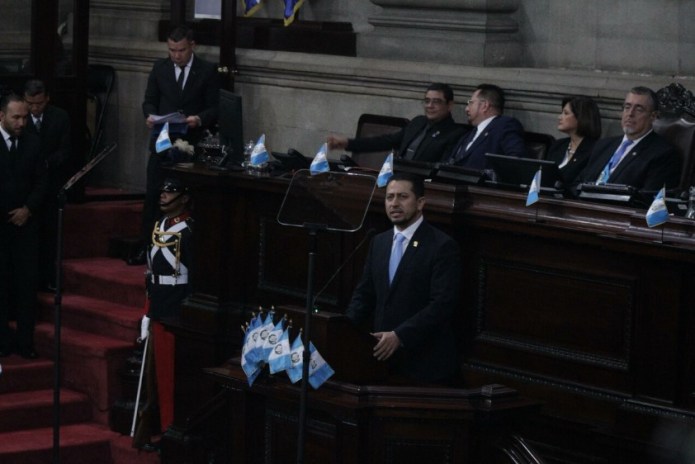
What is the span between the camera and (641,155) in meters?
8.82

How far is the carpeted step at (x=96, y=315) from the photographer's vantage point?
11734 mm

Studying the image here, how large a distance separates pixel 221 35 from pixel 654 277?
5.94m

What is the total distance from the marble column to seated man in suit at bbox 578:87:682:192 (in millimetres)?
2626

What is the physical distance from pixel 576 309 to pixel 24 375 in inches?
185

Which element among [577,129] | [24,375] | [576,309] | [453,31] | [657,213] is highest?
[453,31]

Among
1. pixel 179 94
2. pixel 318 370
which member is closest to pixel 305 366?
pixel 318 370

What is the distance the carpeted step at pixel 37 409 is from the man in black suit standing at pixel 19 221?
0.42 m

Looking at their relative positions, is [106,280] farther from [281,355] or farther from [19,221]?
[281,355]

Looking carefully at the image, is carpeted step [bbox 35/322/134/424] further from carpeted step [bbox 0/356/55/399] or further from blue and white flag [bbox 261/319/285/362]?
blue and white flag [bbox 261/319/285/362]

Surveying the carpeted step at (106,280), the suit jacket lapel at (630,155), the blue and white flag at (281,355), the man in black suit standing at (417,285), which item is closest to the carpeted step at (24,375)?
the carpeted step at (106,280)

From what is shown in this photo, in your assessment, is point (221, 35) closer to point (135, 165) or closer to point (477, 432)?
point (135, 165)

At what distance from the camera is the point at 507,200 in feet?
28.4

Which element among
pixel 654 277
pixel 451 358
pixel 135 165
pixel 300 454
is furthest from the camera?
pixel 135 165

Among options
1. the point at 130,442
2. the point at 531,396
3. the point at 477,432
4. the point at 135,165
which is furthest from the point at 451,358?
the point at 135,165
